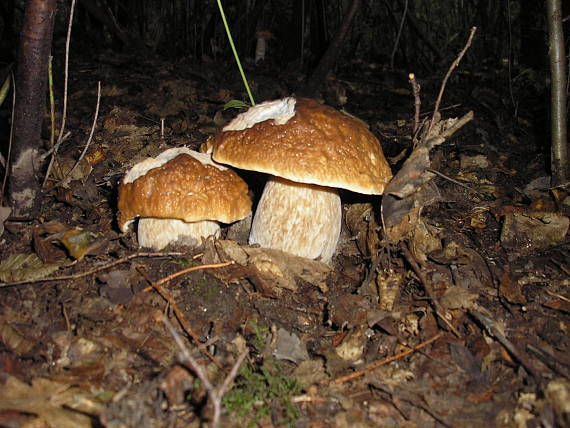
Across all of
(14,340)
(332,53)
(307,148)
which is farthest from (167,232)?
(332,53)

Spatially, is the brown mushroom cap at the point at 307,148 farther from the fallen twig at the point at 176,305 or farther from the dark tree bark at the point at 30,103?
the dark tree bark at the point at 30,103

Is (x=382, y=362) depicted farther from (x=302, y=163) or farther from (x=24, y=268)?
(x=24, y=268)

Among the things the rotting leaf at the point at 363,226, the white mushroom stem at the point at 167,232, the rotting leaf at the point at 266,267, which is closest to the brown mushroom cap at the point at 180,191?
the white mushroom stem at the point at 167,232

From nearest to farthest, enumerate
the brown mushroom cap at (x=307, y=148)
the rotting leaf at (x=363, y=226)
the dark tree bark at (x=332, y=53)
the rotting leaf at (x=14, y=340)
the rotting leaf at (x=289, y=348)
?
1. the rotting leaf at (x=14, y=340)
2. the rotting leaf at (x=289, y=348)
3. the brown mushroom cap at (x=307, y=148)
4. the rotting leaf at (x=363, y=226)
5. the dark tree bark at (x=332, y=53)

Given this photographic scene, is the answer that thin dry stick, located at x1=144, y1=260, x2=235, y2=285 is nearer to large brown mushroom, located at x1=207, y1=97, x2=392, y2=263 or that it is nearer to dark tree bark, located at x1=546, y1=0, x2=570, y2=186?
large brown mushroom, located at x1=207, y1=97, x2=392, y2=263

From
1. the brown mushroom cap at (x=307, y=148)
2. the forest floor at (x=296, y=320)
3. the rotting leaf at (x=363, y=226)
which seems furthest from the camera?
the rotting leaf at (x=363, y=226)

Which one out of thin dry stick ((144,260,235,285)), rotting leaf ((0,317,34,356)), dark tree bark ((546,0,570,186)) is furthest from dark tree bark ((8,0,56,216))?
dark tree bark ((546,0,570,186))

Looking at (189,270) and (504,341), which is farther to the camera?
(189,270)
